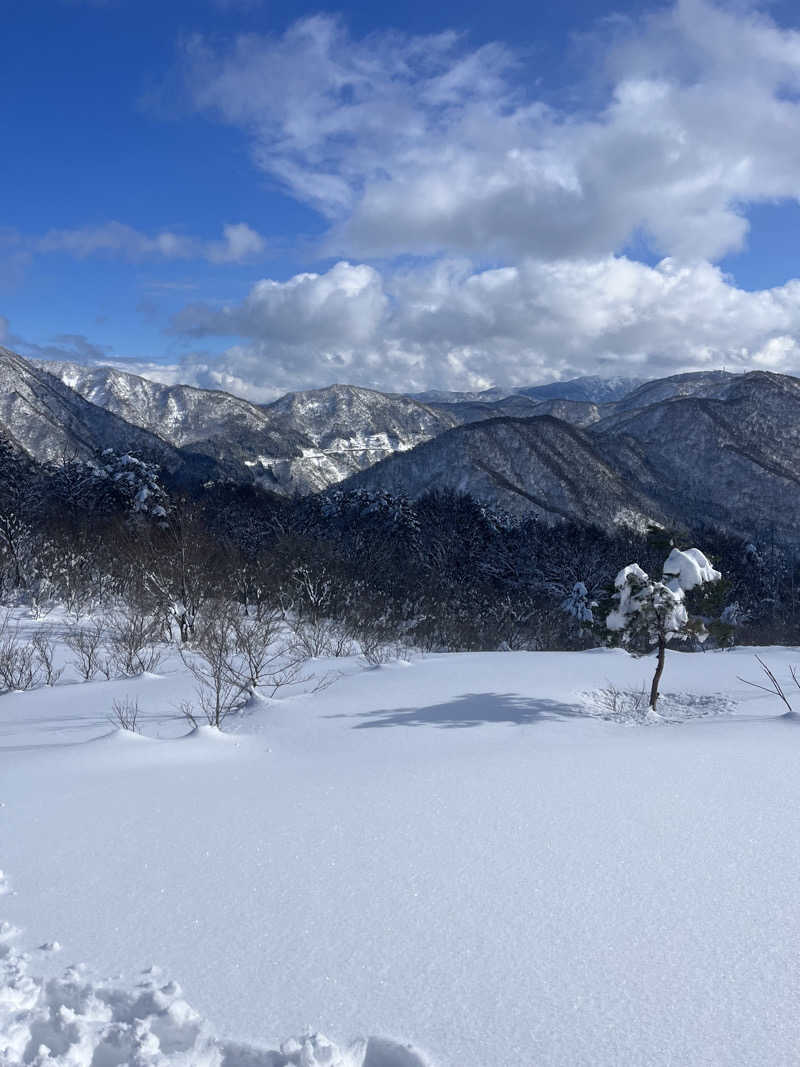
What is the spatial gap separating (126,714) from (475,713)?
503cm

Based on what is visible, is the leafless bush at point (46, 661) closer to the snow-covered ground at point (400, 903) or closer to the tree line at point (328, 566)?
the tree line at point (328, 566)

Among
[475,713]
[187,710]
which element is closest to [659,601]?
[475,713]

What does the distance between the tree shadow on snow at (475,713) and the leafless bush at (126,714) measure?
297 centimetres

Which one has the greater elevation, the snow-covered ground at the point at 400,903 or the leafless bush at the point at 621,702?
the snow-covered ground at the point at 400,903

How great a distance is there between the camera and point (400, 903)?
136 inches

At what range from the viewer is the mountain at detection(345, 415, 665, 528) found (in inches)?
4368

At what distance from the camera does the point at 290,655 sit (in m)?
13.5

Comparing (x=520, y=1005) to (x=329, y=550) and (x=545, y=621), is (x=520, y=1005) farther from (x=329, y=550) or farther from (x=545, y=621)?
(x=545, y=621)

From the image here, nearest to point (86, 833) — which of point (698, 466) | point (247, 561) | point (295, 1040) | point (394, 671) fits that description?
point (295, 1040)

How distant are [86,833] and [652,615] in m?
8.73

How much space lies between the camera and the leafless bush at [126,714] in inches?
316

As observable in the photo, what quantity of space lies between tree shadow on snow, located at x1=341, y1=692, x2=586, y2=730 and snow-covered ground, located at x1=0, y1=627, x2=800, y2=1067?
116 centimetres

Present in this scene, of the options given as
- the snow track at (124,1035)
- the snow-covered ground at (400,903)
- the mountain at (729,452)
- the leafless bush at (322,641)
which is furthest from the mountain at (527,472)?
the snow track at (124,1035)

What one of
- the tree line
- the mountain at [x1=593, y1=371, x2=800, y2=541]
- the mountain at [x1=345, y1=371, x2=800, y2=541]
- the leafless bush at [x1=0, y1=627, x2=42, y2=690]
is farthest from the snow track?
the mountain at [x1=593, y1=371, x2=800, y2=541]
